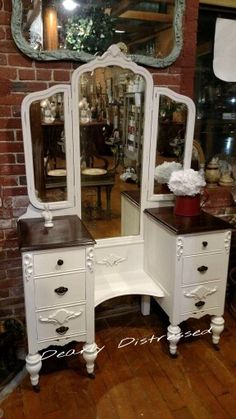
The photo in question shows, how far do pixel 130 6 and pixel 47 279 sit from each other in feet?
5.02

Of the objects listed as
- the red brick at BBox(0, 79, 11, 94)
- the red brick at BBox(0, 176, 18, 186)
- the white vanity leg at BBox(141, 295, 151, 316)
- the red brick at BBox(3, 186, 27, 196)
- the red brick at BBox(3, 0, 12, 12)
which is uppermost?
the red brick at BBox(3, 0, 12, 12)

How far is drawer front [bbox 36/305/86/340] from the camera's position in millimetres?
1661

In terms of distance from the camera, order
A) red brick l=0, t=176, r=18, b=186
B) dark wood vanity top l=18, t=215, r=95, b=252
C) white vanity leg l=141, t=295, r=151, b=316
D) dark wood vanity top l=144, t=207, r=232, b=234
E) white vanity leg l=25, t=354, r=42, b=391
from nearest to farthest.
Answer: dark wood vanity top l=18, t=215, r=95, b=252
white vanity leg l=25, t=354, r=42, b=391
dark wood vanity top l=144, t=207, r=232, b=234
red brick l=0, t=176, r=18, b=186
white vanity leg l=141, t=295, r=151, b=316

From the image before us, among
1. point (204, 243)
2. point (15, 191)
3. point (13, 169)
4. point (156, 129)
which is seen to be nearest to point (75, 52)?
point (156, 129)

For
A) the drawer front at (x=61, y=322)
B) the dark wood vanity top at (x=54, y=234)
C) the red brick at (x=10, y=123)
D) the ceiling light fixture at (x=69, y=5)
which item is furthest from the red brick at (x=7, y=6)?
the drawer front at (x=61, y=322)

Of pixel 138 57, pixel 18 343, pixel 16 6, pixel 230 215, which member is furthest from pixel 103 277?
pixel 16 6

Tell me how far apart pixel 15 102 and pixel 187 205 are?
1081 millimetres

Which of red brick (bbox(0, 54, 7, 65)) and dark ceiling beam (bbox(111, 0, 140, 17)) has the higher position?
dark ceiling beam (bbox(111, 0, 140, 17))

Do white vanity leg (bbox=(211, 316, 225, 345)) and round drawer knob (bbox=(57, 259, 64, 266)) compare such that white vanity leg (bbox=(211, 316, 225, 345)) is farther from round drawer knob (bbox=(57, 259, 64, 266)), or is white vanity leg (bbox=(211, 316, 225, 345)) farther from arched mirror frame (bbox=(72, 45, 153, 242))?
round drawer knob (bbox=(57, 259, 64, 266))

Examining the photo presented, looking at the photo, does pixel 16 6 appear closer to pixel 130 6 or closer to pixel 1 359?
pixel 130 6

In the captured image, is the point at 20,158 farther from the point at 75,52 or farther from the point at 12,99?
the point at 75,52

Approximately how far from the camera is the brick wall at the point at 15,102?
69.4 inches

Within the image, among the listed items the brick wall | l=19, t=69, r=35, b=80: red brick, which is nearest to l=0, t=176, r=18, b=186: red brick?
the brick wall

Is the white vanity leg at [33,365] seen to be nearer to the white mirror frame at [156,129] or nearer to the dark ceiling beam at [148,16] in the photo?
the white mirror frame at [156,129]
